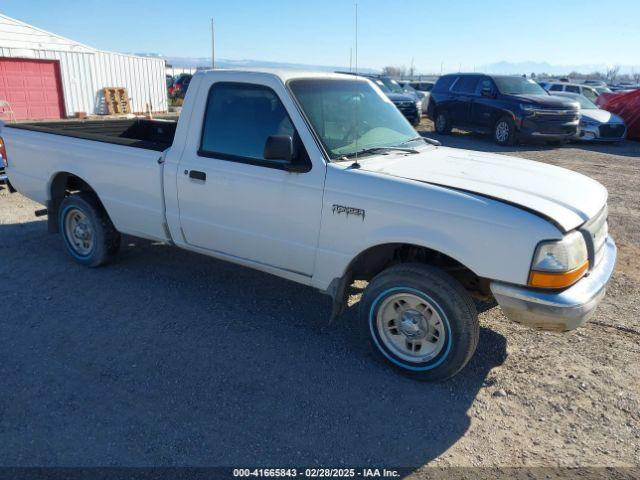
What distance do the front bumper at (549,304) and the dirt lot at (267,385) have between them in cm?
63

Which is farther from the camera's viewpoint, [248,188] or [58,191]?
[58,191]

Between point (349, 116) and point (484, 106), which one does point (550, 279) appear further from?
point (484, 106)

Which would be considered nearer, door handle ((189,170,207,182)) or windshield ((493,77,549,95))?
door handle ((189,170,207,182))

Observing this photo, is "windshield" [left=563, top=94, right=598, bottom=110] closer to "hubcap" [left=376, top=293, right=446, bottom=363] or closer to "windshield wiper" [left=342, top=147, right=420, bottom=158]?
"windshield wiper" [left=342, top=147, right=420, bottom=158]

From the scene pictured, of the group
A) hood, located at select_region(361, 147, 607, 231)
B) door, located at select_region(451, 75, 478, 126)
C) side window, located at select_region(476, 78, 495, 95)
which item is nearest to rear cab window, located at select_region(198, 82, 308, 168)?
hood, located at select_region(361, 147, 607, 231)

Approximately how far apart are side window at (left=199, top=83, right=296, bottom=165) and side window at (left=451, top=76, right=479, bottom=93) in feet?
46.3

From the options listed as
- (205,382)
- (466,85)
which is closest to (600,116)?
(466,85)

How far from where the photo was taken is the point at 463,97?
17.0 metres

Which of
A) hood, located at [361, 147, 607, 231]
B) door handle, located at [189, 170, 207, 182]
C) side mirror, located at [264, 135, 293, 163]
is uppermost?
side mirror, located at [264, 135, 293, 163]

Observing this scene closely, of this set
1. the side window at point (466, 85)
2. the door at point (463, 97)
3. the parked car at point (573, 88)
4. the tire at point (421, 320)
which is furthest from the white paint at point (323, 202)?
the parked car at point (573, 88)

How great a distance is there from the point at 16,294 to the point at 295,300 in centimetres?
255

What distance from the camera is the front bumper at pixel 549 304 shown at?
3029 mm

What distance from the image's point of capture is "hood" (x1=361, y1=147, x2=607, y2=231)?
A: 3.18 m

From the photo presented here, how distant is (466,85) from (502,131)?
2469 mm
